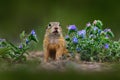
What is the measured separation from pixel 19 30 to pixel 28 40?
15.2ft

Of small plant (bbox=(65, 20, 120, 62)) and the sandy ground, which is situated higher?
small plant (bbox=(65, 20, 120, 62))

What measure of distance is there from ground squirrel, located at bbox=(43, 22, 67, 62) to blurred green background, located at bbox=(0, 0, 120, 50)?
1.77 m

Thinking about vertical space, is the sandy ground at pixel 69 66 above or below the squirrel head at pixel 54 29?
below

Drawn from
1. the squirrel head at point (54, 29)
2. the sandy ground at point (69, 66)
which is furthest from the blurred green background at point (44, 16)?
the sandy ground at point (69, 66)

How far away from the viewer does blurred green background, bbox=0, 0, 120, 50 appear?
22.3 ft

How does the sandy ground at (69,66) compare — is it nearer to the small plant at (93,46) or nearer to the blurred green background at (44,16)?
the small plant at (93,46)

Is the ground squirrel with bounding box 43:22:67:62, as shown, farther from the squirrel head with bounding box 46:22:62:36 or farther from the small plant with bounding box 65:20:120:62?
the small plant with bounding box 65:20:120:62

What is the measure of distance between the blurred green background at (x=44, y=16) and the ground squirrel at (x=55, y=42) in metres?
1.77

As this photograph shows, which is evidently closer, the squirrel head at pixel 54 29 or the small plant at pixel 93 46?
the squirrel head at pixel 54 29

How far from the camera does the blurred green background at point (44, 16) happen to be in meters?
6.80

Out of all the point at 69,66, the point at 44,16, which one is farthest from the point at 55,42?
the point at 44,16

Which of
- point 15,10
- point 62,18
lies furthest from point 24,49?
point 15,10

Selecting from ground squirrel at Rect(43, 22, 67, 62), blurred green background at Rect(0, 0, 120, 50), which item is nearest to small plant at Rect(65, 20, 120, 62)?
ground squirrel at Rect(43, 22, 67, 62)

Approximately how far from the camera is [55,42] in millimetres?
4102
